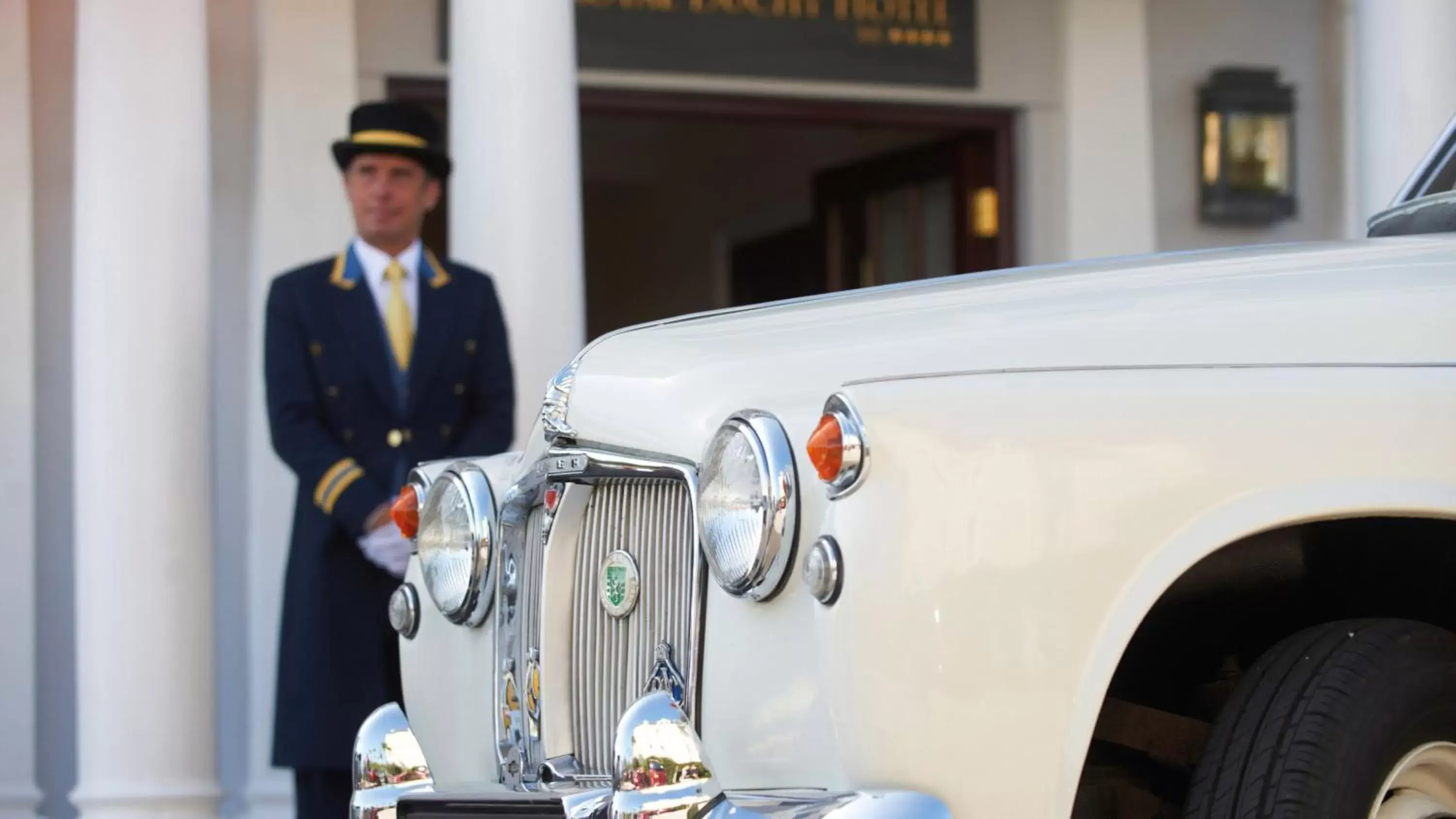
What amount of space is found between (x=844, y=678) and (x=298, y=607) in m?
2.34

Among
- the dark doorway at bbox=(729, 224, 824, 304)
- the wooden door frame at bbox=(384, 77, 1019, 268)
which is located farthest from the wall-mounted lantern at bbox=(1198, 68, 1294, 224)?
the dark doorway at bbox=(729, 224, 824, 304)

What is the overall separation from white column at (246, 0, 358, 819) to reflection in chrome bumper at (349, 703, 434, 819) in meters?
3.29

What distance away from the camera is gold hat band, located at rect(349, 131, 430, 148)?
14.2ft

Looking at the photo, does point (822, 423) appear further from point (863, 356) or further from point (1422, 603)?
point (1422, 603)

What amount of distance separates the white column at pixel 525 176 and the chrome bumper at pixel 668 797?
9.20ft

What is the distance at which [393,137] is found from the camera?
14.3 ft

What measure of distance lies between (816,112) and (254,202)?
2060mm

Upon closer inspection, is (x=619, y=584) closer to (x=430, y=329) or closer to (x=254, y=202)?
(x=430, y=329)

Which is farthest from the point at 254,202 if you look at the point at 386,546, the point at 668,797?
the point at 668,797

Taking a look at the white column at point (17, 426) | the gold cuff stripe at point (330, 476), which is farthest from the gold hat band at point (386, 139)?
the white column at point (17, 426)

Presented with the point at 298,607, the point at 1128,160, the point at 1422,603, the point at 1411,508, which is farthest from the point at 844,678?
the point at 1128,160

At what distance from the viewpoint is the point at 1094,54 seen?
729 cm

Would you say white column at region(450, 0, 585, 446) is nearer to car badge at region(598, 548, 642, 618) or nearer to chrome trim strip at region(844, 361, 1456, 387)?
car badge at region(598, 548, 642, 618)

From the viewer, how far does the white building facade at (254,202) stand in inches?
206
